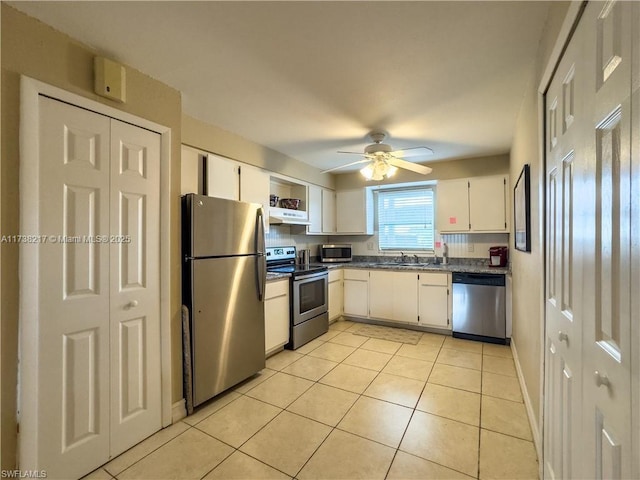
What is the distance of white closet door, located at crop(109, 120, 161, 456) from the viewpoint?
1749mm

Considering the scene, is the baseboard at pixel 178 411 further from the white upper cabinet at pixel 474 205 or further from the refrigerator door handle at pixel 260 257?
the white upper cabinet at pixel 474 205

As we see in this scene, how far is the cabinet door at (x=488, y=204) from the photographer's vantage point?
3.77 m

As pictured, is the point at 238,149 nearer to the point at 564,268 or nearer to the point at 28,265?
the point at 28,265

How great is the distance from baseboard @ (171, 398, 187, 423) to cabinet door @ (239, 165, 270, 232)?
1879mm

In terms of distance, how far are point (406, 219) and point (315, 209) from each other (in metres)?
1.54

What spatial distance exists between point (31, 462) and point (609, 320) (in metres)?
2.45

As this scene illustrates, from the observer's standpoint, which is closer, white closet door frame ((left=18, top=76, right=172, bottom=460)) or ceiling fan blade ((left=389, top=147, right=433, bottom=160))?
white closet door frame ((left=18, top=76, right=172, bottom=460))

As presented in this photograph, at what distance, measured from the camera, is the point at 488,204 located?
3.85m

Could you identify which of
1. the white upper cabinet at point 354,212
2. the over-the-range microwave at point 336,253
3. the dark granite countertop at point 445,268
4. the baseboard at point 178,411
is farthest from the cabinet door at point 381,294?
the baseboard at point 178,411

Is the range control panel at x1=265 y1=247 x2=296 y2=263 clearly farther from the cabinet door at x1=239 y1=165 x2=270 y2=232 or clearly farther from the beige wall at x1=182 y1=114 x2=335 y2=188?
the beige wall at x1=182 y1=114 x2=335 y2=188

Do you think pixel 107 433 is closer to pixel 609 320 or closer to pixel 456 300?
pixel 609 320

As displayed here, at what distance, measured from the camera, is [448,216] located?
13.5 feet

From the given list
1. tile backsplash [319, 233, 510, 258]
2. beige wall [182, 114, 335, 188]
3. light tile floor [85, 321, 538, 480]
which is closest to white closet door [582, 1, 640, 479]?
light tile floor [85, 321, 538, 480]

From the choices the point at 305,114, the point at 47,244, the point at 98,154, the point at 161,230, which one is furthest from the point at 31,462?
the point at 305,114
